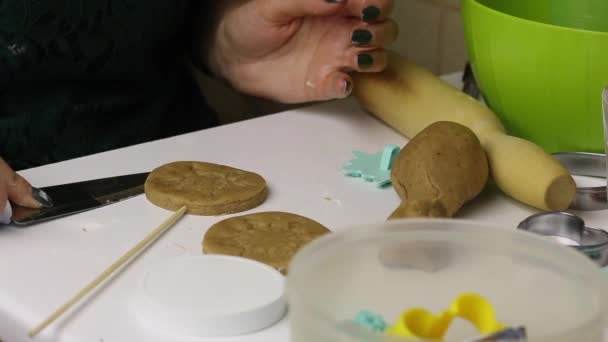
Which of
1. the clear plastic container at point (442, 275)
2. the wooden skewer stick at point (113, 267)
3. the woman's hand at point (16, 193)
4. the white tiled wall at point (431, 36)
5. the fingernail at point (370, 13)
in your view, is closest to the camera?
the clear plastic container at point (442, 275)

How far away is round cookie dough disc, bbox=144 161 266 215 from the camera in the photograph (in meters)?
0.66

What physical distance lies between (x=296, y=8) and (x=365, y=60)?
0.08 meters

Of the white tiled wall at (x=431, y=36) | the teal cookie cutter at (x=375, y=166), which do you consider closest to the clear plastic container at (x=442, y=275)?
the teal cookie cutter at (x=375, y=166)

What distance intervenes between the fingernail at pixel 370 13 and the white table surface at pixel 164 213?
0.10 metres

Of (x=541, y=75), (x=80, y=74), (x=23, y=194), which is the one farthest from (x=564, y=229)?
(x=80, y=74)

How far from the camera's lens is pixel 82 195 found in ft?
2.23

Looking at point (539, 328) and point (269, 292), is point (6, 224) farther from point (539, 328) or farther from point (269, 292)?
point (539, 328)

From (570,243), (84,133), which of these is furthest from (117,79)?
(570,243)

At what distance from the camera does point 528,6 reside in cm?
88

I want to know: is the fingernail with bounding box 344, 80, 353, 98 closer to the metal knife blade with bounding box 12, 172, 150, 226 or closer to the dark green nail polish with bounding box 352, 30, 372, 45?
the dark green nail polish with bounding box 352, 30, 372, 45

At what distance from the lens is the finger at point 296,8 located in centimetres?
80

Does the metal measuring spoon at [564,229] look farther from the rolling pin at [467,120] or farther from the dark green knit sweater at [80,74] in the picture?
the dark green knit sweater at [80,74]

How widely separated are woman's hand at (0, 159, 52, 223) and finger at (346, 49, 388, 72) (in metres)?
0.30

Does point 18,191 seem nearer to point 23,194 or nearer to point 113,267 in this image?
point 23,194
